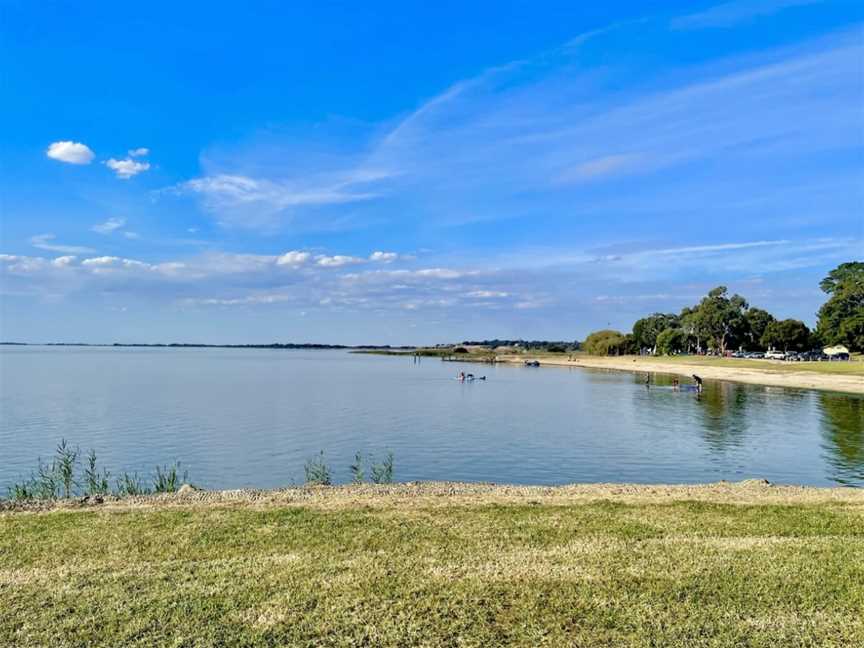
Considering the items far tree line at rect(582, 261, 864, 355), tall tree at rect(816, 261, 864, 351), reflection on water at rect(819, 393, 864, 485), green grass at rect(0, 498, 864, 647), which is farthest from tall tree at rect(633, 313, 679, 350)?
green grass at rect(0, 498, 864, 647)

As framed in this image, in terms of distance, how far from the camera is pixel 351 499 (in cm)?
1363

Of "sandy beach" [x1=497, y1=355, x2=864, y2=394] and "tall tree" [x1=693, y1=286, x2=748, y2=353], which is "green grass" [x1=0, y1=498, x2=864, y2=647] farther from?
"tall tree" [x1=693, y1=286, x2=748, y2=353]

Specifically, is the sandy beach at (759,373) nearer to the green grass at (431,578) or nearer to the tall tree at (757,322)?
the tall tree at (757,322)

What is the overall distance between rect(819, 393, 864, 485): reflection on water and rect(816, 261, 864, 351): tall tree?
186 ft

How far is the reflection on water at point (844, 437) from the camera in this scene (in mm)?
23938

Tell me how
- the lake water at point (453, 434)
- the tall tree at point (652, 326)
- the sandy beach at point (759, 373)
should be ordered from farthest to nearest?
the tall tree at point (652, 326) < the sandy beach at point (759, 373) < the lake water at point (453, 434)

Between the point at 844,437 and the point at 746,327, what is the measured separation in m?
116

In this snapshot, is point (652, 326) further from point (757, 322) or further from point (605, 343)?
point (757, 322)

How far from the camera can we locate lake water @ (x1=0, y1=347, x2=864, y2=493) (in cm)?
2450

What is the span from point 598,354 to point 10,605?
7437 inches

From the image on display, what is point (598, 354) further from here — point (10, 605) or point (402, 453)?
point (10, 605)

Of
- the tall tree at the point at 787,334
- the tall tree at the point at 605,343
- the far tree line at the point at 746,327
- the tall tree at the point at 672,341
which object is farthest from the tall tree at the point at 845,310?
the tall tree at the point at 605,343

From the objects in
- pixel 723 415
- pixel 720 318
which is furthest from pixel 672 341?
pixel 723 415

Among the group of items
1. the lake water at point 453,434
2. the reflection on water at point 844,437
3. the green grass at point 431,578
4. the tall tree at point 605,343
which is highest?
the tall tree at point 605,343
